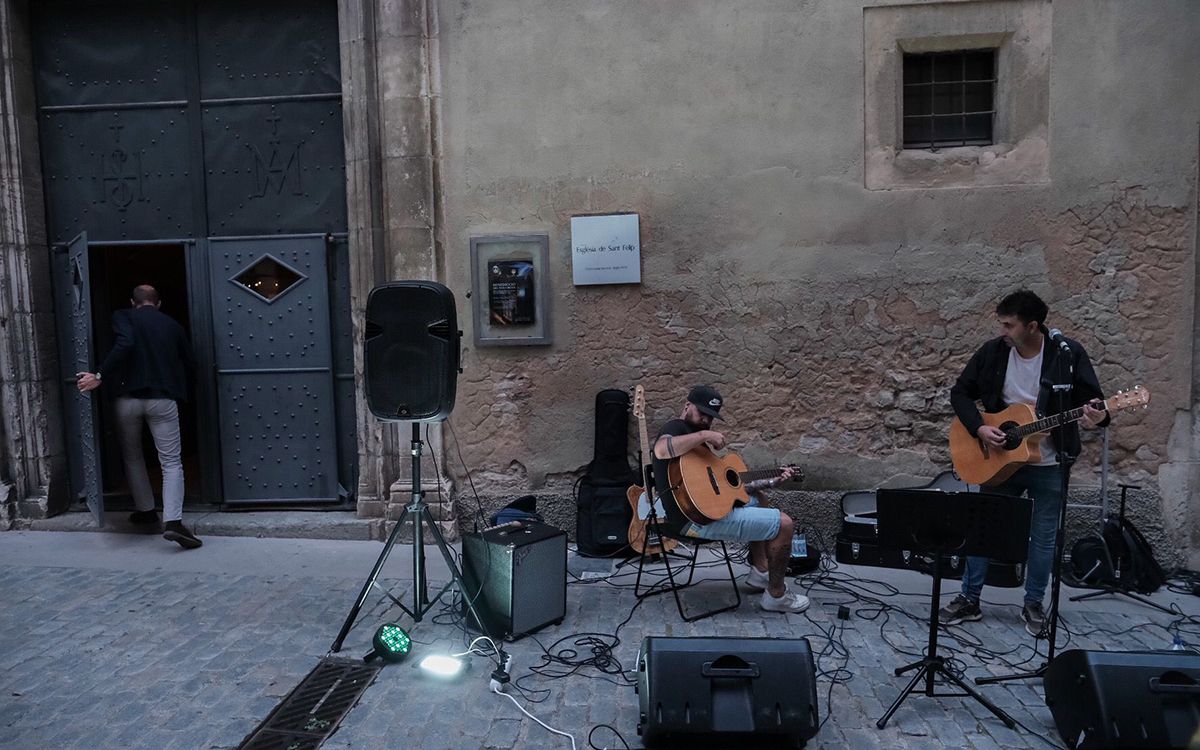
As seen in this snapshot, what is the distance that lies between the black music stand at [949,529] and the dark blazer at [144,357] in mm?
5215

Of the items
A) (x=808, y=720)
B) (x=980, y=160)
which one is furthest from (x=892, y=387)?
(x=808, y=720)

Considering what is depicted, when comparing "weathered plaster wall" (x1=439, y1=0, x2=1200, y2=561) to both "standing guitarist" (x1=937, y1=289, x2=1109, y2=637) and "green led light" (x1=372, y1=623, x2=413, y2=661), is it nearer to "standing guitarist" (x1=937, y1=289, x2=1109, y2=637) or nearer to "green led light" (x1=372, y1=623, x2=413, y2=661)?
"standing guitarist" (x1=937, y1=289, x2=1109, y2=637)

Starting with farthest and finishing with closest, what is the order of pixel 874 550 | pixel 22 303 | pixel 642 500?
pixel 22 303
pixel 874 550
pixel 642 500

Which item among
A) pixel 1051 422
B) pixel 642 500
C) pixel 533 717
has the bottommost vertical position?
pixel 533 717

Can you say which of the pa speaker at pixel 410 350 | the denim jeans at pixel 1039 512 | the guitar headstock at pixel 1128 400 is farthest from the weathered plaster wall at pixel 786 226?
the pa speaker at pixel 410 350

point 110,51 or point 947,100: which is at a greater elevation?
point 110,51

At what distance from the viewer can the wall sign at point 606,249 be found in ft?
19.3

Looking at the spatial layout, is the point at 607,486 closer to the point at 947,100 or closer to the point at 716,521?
the point at 716,521

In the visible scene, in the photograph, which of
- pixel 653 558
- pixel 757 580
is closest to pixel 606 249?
pixel 653 558

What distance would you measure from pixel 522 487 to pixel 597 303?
156 cm

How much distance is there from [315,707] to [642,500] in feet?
8.08

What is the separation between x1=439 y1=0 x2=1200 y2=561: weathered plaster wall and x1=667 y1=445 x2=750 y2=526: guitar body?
1315 millimetres

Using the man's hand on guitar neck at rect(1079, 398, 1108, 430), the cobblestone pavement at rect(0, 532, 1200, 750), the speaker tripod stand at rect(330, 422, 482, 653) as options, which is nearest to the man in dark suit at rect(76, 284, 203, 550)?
the cobblestone pavement at rect(0, 532, 1200, 750)

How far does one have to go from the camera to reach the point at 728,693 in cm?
312
